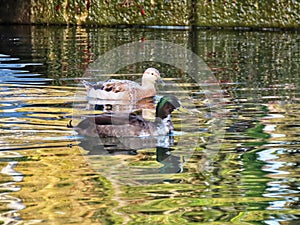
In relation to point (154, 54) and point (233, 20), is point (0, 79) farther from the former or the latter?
point (233, 20)

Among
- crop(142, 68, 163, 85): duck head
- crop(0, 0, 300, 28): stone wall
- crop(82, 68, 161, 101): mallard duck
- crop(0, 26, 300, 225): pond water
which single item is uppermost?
crop(0, 0, 300, 28): stone wall

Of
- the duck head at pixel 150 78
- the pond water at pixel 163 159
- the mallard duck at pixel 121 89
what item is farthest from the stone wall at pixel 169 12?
the mallard duck at pixel 121 89

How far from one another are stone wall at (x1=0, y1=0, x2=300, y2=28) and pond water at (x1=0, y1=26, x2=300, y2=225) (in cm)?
566

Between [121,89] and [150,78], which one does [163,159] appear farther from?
[150,78]

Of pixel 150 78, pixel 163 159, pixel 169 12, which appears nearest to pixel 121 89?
pixel 150 78

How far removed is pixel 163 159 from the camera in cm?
625

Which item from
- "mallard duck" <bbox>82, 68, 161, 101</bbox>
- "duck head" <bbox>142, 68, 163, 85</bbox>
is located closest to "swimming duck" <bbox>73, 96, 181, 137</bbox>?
"mallard duck" <bbox>82, 68, 161, 101</bbox>

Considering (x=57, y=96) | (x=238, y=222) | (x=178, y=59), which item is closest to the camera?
(x=238, y=222)

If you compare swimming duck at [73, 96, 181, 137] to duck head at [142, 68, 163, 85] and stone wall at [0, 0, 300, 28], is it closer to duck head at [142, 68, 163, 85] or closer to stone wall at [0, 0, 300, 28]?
duck head at [142, 68, 163, 85]

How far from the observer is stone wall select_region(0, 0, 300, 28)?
674 inches

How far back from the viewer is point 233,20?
1739cm

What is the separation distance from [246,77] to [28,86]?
2494mm

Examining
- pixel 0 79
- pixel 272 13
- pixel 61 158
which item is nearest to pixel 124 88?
pixel 0 79

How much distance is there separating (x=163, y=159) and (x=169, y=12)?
1165 cm
